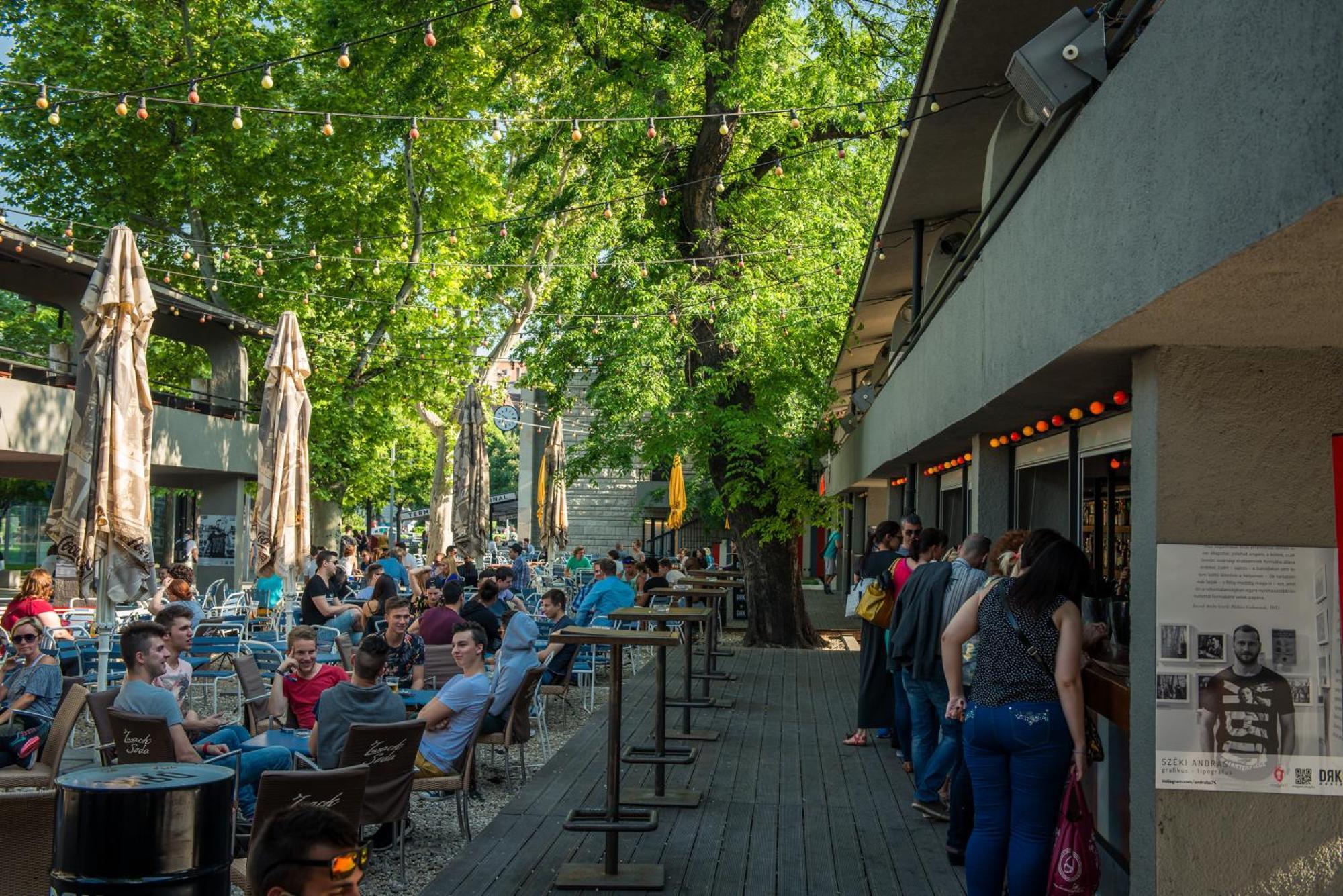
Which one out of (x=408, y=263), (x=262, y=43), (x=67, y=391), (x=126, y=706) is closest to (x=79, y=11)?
(x=262, y=43)

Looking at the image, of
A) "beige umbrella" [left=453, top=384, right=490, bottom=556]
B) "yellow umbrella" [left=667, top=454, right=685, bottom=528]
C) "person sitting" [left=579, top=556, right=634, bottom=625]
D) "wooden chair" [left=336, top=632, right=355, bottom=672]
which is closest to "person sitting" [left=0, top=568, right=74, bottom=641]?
"wooden chair" [left=336, top=632, right=355, bottom=672]

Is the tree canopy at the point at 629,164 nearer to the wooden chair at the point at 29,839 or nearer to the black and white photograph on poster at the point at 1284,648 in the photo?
the black and white photograph on poster at the point at 1284,648

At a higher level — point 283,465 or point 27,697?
point 283,465

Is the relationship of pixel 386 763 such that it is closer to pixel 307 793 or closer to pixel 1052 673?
pixel 307 793

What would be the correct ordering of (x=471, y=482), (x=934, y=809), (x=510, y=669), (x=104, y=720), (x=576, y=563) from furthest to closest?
(x=576, y=563) < (x=471, y=482) < (x=510, y=669) < (x=934, y=809) < (x=104, y=720)

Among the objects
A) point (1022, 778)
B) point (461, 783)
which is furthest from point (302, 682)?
point (1022, 778)

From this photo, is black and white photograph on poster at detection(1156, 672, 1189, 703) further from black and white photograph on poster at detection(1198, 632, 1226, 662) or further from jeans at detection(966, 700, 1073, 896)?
jeans at detection(966, 700, 1073, 896)

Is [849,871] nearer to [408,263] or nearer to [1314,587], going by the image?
[1314,587]

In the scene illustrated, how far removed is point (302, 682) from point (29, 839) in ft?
11.0

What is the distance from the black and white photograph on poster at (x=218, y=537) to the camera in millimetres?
26344

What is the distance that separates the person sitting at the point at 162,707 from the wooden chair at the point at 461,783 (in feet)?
2.91

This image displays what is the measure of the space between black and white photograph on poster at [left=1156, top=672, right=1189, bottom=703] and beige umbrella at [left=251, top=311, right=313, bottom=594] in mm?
12889

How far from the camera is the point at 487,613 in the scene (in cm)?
1228

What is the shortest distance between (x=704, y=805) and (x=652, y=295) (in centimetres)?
1069
